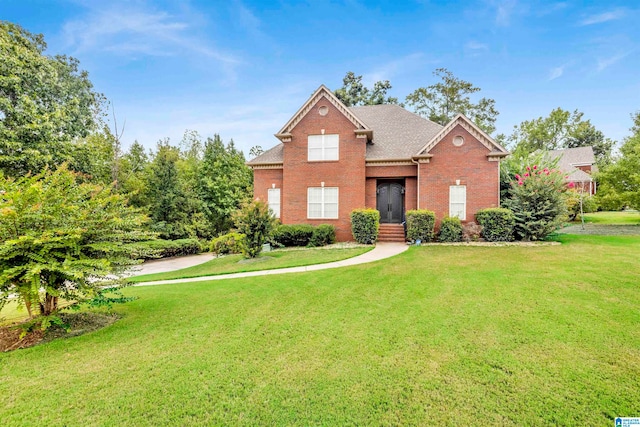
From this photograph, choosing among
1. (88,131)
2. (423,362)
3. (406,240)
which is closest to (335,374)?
(423,362)

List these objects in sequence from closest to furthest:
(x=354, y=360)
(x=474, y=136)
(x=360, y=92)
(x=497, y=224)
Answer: (x=354, y=360) < (x=497, y=224) < (x=474, y=136) < (x=360, y=92)

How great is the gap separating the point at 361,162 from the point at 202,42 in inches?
432

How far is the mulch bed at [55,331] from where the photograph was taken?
432 cm

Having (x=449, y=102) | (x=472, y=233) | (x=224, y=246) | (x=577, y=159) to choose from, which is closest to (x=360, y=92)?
(x=449, y=102)

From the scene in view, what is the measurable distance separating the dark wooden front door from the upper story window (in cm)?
341

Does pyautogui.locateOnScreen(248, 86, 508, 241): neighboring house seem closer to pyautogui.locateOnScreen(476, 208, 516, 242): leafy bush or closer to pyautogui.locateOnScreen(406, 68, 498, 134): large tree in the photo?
pyautogui.locateOnScreen(476, 208, 516, 242): leafy bush

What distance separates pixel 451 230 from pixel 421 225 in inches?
56.0

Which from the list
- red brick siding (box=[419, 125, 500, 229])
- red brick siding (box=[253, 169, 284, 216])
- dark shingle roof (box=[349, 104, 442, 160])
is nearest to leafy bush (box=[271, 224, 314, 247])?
red brick siding (box=[253, 169, 284, 216])

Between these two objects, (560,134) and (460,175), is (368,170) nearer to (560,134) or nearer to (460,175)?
(460,175)

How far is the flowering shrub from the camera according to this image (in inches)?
476

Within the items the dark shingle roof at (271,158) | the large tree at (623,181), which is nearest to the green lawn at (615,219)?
the large tree at (623,181)

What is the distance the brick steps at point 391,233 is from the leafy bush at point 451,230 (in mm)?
1942

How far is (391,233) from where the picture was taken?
47.7ft

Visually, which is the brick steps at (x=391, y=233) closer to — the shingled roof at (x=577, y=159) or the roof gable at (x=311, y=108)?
the roof gable at (x=311, y=108)
